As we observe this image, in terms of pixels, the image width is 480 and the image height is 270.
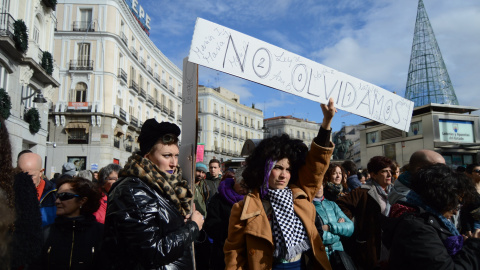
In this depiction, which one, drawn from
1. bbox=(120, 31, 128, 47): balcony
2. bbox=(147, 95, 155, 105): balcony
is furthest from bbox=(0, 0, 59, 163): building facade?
bbox=(147, 95, 155, 105): balcony

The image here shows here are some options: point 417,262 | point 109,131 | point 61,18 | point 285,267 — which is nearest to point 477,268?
point 417,262

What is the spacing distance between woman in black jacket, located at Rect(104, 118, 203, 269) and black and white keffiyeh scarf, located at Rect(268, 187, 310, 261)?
1.78 feet

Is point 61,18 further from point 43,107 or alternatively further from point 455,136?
point 455,136

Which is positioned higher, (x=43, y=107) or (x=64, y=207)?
(x=43, y=107)

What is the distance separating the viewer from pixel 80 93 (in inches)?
1154

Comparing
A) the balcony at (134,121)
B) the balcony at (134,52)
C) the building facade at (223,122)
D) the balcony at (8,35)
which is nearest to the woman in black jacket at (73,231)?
the balcony at (8,35)

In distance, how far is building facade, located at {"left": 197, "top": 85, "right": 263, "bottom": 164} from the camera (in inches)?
2068

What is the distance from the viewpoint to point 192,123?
104 inches

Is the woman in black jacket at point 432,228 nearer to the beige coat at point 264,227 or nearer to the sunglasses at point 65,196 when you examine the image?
the beige coat at point 264,227

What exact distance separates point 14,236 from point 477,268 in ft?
7.64

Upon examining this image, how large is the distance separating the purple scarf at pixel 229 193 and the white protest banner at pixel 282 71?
143 cm

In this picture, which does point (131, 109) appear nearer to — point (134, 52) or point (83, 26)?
point (134, 52)

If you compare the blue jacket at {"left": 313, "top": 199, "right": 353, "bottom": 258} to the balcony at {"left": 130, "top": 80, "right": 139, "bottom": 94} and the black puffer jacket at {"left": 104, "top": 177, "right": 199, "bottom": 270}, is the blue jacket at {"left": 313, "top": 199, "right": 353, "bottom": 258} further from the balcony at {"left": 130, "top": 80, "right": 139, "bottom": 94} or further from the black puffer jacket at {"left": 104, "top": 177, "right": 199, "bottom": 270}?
the balcony at {"left": 130, "top": 80, "right": 139, "bottom": 94}

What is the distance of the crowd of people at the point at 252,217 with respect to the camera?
6.26 feet
